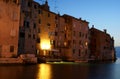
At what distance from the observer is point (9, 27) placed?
56094 mm

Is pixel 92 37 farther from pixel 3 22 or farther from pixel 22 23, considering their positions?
pixel 3 22

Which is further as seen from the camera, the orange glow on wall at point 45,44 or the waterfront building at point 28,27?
the orange glow on wall at point 45,44

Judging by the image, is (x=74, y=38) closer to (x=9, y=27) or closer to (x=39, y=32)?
(x=39, y=32)

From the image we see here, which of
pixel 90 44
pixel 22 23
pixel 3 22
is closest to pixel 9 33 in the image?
pixel 3 22

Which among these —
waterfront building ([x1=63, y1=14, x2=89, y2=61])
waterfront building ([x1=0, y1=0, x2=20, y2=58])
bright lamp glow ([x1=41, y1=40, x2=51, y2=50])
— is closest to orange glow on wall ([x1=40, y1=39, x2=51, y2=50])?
bright lamp glow ([x1=41, y1=40, x2=51, y2=50])

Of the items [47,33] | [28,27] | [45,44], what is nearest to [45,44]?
[45,44]

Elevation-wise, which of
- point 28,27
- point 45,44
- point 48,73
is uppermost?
point 28,27

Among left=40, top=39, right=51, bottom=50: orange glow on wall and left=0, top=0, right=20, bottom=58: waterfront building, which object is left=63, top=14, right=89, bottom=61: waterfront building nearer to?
left=40, top=39, right=51, bottom=50: orange glow on wall

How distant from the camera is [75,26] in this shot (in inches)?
3413

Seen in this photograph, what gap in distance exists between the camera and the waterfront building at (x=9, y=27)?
5478cm

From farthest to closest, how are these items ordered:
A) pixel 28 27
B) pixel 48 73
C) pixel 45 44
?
1. pixel 45 44
2. pixel 28 27
3. pixel 48 73

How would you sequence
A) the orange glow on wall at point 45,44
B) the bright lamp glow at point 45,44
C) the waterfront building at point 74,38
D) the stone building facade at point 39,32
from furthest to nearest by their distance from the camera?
the waterfront building at point 74,38 → the bright lamp glow at point 45,44 → the orange glow on wall at point 45,44 → the stone building facade at point 39,32

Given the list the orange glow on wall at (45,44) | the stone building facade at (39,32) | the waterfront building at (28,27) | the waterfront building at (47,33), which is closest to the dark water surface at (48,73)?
the stone building facade at (39,32)

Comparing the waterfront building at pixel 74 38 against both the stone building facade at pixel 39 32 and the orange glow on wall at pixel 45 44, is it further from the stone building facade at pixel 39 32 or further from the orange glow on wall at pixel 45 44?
the orange glow on wall at pixel 45 44
